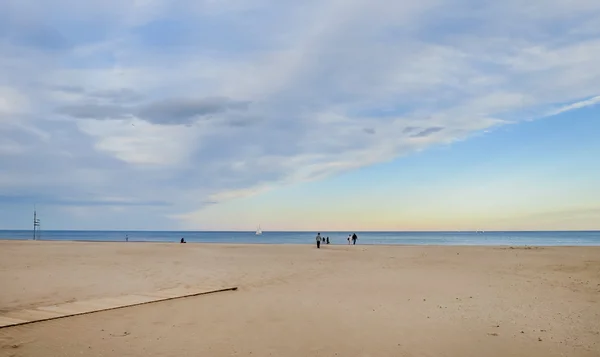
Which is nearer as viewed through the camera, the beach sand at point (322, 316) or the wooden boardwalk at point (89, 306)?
the beach sand at point (322, 316)

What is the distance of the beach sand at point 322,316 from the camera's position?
8938mm

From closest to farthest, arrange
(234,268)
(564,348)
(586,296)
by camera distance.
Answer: (564,348) → (586,296) → (234,268)

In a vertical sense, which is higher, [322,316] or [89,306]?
[89,306]

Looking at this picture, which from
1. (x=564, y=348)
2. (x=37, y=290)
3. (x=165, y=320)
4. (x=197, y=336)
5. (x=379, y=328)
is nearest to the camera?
(x=564, y=348)

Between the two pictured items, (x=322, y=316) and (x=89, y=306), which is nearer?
(x=322, y=316)

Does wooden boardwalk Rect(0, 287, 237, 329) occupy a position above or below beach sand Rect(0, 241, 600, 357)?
above

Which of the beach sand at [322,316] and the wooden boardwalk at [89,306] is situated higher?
the wooden boardwalk at [89,306]

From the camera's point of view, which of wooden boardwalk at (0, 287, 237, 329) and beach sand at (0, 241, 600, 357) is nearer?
beach sand at (0, 241, 600, 357)

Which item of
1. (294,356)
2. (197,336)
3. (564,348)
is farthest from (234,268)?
(564,348)

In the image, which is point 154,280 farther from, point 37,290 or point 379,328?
point 379,328

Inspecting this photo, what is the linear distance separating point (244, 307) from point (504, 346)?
6972mm

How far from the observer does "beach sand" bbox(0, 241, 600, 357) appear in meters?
8.94

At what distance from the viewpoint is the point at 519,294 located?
1492 cm

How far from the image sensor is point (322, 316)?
11.7 metres
